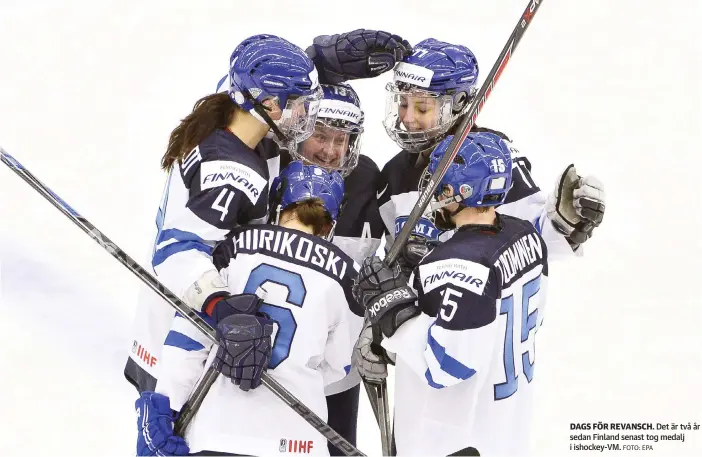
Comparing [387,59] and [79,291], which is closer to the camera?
[387,59]

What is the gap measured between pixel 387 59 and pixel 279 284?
3.48 ft

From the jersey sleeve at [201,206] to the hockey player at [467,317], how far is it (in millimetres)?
474

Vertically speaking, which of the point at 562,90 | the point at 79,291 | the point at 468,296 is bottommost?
the point at 468,296

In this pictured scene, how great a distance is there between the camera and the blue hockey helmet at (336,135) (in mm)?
4086

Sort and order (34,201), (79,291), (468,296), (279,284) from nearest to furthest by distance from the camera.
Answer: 1. (468,296)
2. (279,284)
3. (79,291)
4. (34,201)

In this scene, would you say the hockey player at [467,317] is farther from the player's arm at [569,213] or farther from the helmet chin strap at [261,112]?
the helmet chin strap at [261,112]

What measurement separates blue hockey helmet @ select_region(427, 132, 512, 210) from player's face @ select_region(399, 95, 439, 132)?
2.31ft

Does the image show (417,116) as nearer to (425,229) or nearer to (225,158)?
(425,229)

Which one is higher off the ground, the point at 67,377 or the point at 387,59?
the point at 387,59

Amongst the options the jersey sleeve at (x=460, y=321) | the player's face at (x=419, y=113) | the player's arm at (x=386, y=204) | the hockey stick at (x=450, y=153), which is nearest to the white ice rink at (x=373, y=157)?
the player's arm at (x=386, y=204)

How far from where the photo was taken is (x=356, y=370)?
397 cm

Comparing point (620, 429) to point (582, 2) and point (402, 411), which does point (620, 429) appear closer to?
point (402, 411)

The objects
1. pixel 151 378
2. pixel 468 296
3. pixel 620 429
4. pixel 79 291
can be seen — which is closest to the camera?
pixel 468 296

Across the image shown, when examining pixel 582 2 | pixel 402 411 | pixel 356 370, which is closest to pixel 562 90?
pixel 582 2
